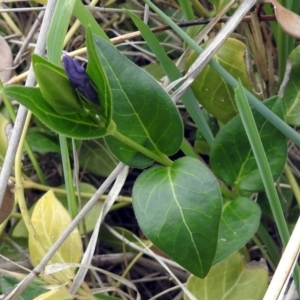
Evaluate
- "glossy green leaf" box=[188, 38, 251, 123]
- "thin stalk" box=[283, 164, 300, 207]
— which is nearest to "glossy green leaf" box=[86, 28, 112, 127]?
"glossy green leaf" box=[188, 38, 251, 123]

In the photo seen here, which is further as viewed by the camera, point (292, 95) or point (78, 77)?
point (292, 95)

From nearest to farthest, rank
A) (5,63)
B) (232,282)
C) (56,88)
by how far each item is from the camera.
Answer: (56,88) < (232,282) < (5,63)

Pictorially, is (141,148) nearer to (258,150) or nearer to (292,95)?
(258,150)

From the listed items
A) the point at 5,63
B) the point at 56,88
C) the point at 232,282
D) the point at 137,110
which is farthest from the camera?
the point at 5,63

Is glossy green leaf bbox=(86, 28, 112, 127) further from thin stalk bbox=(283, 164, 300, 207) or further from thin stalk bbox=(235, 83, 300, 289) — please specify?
thin stalk bbox=(283, 164, 300, 207)

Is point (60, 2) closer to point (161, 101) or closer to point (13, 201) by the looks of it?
point (161, 101)

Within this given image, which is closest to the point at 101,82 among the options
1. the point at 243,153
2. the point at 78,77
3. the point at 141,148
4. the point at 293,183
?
the point at 78,77
